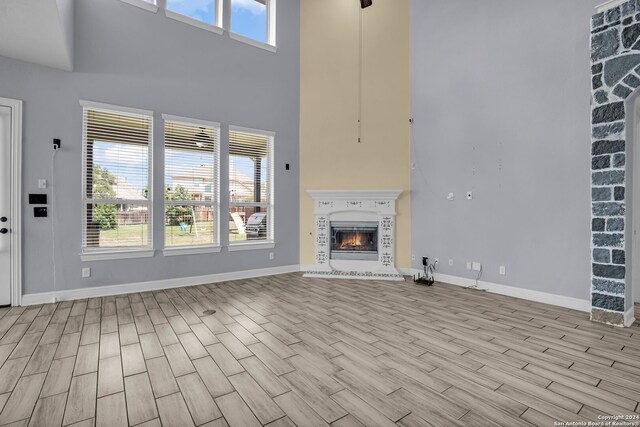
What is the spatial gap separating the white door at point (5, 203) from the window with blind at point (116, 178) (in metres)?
0.73

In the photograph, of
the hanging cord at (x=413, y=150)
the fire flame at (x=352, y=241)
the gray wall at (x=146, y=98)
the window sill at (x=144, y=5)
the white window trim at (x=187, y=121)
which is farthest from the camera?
the fire flame at (x=352, y=241)

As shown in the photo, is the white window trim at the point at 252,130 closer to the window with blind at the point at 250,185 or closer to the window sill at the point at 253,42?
the window with blind at the point at 250,185

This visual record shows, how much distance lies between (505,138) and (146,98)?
5.17 m

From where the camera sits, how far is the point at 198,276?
16.6 feet

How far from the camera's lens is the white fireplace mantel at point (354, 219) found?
566cm

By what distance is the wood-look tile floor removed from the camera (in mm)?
1880

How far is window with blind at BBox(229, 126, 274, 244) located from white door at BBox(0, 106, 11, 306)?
2743 millimetres

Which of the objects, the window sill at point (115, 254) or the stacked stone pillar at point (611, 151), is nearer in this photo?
the stacked stone pillar at point (611, 151)

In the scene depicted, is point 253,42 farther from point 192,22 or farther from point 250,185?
point 250,185

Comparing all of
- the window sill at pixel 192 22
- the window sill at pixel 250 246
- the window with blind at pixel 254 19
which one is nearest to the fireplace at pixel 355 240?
the window sill at pixel 250 246

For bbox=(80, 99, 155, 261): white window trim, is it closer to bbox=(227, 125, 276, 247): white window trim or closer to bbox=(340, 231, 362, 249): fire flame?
bbox=(227, 125, 276, 247): white window trim

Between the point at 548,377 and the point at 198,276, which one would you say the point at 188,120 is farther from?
the point at 548,377

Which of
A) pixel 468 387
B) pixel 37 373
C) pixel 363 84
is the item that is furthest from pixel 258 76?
pixel 468 387

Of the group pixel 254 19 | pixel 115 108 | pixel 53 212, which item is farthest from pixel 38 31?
pixel 254 19
